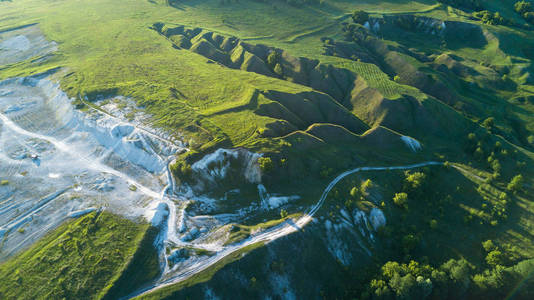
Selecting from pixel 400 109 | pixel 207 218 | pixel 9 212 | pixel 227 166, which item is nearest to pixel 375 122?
pixel 400 109

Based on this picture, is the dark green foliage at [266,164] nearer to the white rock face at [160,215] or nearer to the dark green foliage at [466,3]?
the white rock face at [160,215]

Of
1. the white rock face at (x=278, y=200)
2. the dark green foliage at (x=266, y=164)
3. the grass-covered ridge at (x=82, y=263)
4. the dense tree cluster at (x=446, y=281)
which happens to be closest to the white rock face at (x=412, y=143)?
the dense tree cluster at (x=446, y=281)

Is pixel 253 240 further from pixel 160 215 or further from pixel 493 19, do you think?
pixel 493 19

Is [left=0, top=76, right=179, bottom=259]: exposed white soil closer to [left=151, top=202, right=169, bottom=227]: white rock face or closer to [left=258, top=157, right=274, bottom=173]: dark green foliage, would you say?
[left=151, top=202, right=169, bottom=227]: white rock face

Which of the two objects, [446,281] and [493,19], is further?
[493,19]

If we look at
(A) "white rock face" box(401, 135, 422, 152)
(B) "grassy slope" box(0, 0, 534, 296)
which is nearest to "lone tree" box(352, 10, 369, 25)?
(B) "grassy slope" box(0, 0, 534, 296)

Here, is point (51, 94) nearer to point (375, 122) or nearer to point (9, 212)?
point (9, 212)

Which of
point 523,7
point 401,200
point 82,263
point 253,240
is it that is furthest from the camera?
point 523,7

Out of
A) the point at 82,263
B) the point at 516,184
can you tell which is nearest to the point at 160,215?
the point at 82,263

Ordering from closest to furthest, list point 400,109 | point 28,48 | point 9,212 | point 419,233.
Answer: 1. point 9,212
2. point 419,233
3. point 400,109
4. point 28,48

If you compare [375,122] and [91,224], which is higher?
[375,122]
